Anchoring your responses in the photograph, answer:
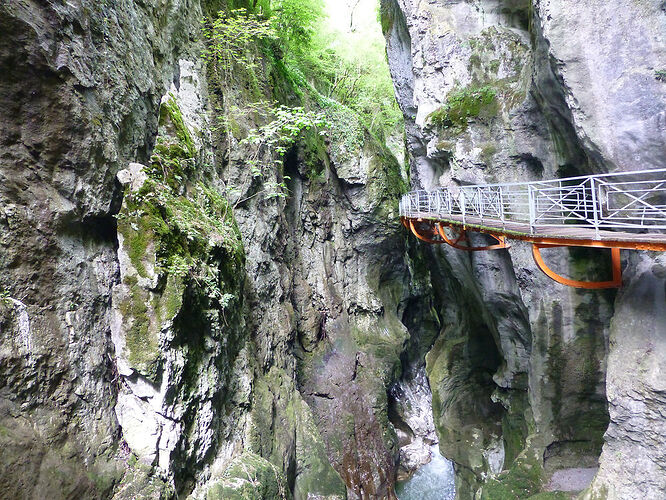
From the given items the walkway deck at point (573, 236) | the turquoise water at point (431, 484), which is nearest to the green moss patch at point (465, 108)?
the walkway deck at point (573, 236)

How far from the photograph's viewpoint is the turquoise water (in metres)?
14.4

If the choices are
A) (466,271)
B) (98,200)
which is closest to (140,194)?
(98,200)

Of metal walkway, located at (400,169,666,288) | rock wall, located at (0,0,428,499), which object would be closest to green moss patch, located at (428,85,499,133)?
metal walkway, located at (400,169,666,288)

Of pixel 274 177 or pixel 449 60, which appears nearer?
pixel 274 177

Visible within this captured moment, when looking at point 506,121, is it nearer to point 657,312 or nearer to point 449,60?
point 449,60

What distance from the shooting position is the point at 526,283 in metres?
10.3

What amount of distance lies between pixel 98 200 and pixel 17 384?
8.48ft

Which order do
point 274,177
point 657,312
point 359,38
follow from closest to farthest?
point 657,312
point 274,177
point 359,38

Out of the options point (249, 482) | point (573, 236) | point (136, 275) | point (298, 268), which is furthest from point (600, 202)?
point (298, 268)

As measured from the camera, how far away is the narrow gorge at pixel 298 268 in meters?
4.61

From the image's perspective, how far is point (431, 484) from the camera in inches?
594

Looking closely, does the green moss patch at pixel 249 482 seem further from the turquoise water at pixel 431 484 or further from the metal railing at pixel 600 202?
the turquoise water at pixel 431 484

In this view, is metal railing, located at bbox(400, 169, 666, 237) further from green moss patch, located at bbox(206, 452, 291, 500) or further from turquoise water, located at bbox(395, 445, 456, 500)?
Answer: turquoise water, located at bbox(395, 445, 456, 500)

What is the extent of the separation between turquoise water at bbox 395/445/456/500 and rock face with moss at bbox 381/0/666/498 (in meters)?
1.78
